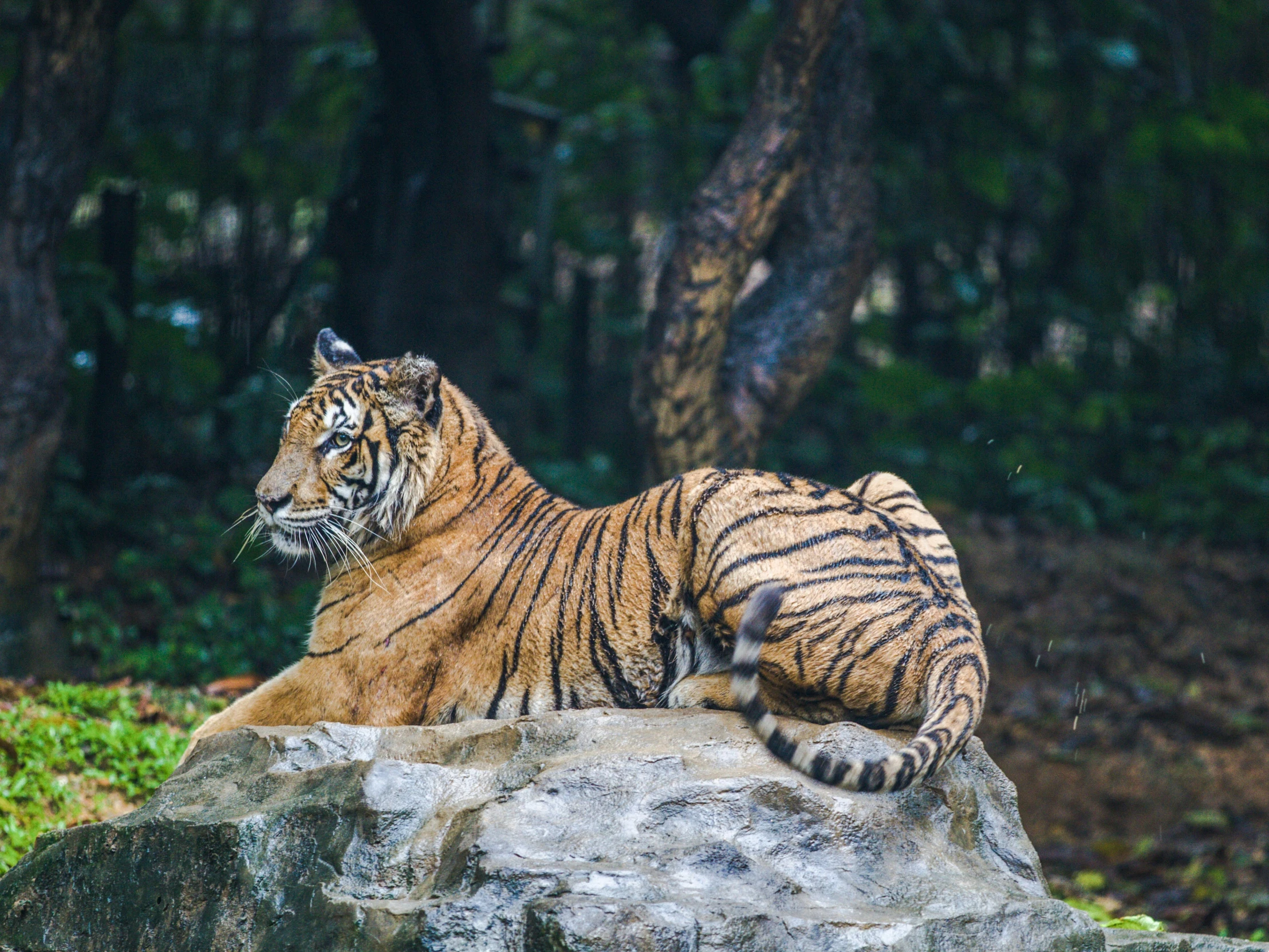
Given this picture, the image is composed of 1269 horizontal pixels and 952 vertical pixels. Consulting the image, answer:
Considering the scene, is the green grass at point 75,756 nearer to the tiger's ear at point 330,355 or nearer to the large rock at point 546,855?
the large rock at point 546,855

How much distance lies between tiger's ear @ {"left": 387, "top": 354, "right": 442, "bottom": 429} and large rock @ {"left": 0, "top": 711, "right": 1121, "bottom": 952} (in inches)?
43.2

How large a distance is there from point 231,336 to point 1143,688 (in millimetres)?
6701

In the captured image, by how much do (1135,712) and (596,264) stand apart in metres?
7.33

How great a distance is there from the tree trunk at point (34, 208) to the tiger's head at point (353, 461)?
287 centimetres

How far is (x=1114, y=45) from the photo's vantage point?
31.8 feet

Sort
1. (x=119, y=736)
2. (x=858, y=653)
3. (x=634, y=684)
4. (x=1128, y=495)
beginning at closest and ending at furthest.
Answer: (x=858, y=653), (x=634, y=684), (x=119, y=736), (x=1128, y=495)

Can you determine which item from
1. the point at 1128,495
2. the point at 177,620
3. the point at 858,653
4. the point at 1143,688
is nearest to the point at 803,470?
the point at 1128,495

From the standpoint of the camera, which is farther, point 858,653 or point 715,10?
point 715,10

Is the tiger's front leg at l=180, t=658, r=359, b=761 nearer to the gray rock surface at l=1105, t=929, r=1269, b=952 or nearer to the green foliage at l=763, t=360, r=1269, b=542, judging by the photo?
the gray rock surface at l=1105, t=929, r=1269, b=952

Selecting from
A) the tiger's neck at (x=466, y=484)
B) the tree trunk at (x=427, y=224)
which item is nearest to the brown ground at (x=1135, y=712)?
the tiger's neck at (x=466, y=484)

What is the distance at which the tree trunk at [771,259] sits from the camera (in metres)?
6.45

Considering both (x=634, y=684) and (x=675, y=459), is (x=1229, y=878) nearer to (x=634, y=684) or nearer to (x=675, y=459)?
(x=675, y=459)

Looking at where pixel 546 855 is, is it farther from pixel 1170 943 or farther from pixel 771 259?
pixel 771 259

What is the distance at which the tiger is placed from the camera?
3.78m
